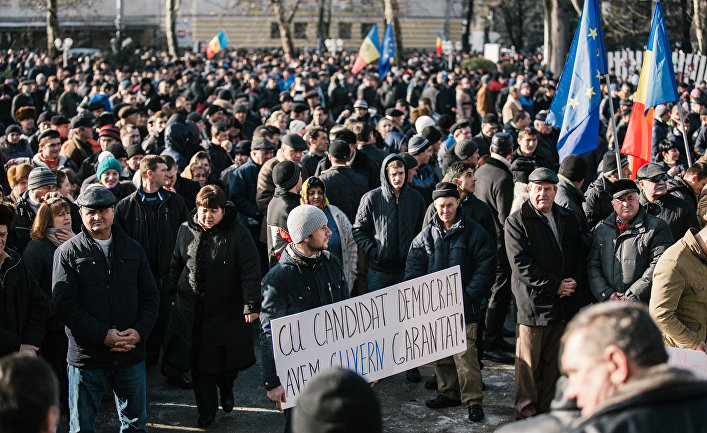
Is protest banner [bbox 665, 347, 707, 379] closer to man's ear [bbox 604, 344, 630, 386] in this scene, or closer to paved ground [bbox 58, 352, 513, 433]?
paved ground [bbox 58, 352, 513, 433]

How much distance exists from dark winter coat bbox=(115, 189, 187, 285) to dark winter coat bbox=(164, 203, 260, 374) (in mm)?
792

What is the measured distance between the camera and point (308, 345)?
204 inches

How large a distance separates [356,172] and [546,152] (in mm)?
3315

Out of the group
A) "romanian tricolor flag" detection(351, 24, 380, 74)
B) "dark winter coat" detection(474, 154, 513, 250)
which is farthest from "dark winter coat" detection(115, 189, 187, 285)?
"romanian tricolor flag" detection(351, 24, 380, 74)

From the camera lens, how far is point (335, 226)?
6949 mm

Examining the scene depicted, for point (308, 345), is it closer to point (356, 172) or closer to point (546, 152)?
point (356, 172)

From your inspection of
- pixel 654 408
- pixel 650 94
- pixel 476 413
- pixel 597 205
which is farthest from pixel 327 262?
pixel 650 94

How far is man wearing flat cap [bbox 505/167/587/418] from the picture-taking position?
6262 mm

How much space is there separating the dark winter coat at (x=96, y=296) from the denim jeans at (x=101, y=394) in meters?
0.06

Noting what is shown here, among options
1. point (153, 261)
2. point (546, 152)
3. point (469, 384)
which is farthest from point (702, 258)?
point (546, 152)

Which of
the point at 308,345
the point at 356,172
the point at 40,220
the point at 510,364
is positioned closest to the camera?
the point at 308,345

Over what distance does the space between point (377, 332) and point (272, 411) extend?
155 cm

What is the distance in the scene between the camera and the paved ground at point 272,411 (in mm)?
6418

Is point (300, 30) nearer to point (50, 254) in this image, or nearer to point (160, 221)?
point (160, 221)
